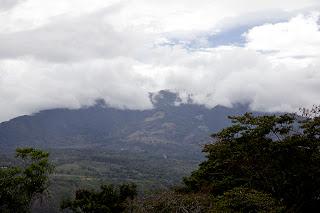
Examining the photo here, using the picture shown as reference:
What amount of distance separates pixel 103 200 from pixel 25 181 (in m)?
17.8

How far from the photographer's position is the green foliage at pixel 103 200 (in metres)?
62.5

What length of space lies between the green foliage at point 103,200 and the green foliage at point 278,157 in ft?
54.3

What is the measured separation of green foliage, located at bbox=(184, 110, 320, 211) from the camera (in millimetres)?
49062

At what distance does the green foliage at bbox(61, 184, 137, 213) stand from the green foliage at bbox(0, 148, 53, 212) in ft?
46.9

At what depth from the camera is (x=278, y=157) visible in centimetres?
4972

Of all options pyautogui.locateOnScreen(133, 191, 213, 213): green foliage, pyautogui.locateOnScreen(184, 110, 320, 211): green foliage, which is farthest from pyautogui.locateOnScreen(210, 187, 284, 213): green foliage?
pyautogui.locateOnScreen(184, 110, 320, 211): green foliage

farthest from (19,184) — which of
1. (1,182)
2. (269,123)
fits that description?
(269,123)

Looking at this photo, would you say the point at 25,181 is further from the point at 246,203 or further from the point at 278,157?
the point at 278,157

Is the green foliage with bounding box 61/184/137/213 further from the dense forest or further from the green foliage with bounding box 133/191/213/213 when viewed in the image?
the green foliage with bounding box 133/191/213/213

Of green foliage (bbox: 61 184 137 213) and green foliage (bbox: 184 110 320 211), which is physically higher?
green foliage (bbox: 184 110 320 211)

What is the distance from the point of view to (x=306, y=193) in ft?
166

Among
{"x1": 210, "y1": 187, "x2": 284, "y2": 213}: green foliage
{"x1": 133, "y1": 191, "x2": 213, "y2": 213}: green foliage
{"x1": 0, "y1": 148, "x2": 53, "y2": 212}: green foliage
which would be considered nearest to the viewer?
{"x1": 210, "y1": 187, "x2": 284, "y2": 213}: green foliage

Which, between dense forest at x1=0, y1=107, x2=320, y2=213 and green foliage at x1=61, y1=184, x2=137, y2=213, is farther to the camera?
green foliage at x1=61, y1=184, x2=137, y2=213

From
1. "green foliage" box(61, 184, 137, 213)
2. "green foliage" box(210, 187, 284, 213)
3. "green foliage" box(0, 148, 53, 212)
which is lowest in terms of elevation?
"green foliage" box(61, 184, 137, 213)
